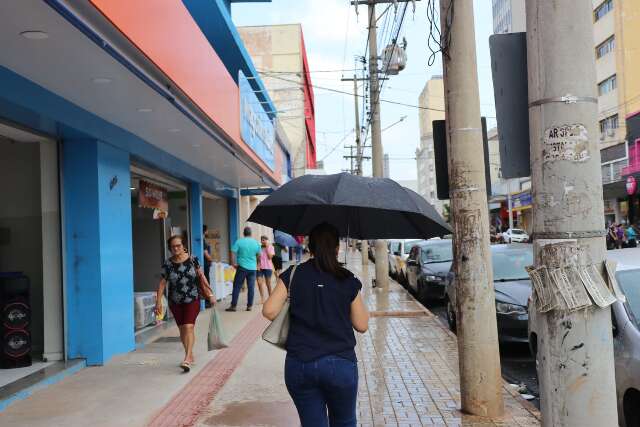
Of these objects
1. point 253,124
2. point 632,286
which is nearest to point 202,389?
point 632,286

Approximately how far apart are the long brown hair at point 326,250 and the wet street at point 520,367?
12.7ft

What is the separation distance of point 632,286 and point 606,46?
140 feet

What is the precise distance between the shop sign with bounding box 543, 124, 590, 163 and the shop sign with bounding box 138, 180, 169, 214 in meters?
9.40

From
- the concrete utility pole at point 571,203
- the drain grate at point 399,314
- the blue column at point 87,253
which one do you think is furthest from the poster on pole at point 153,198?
the concrete utility pole at point 571,203

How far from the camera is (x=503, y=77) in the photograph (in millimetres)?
3098

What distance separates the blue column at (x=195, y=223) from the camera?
1374cm

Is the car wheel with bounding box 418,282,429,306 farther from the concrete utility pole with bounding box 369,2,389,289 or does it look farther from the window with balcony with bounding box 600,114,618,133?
the window with balcony with bounding box 600,114,618,133

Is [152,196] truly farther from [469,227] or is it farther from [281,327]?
[281,327]

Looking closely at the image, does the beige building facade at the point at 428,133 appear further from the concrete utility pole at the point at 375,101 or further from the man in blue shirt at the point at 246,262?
the man in blue shirt at the point at 246,262

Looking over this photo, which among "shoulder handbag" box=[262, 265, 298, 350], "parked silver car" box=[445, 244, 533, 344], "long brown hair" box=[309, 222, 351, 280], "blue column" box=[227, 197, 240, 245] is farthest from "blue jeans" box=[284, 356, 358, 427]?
"blue column" box=[227, 197, 240, 245]

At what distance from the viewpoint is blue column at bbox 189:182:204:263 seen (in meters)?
13.7

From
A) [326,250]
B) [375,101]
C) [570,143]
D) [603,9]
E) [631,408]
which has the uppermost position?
[603,9]

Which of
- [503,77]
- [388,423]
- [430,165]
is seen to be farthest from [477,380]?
[430,165]

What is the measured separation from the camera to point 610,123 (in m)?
43.0
